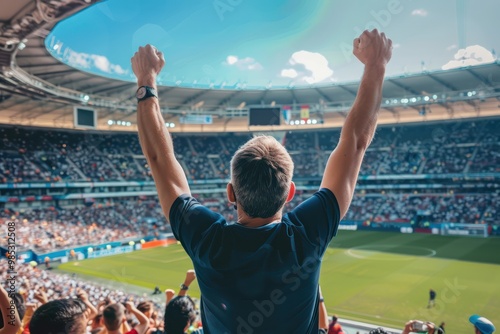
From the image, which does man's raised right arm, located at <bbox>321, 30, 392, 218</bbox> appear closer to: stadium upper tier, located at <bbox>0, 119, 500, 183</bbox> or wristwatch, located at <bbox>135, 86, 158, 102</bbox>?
wristwatch, located at <bbox>135, 86, 158, 102</bbox>

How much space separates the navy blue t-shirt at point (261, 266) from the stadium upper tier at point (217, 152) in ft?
146

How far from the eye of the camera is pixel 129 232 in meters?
42.1

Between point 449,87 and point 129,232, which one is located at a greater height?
point 449,87

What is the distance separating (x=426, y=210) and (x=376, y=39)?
160 feet

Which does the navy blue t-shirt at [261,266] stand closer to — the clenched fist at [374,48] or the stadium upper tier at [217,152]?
the clenched fist at [374,48]

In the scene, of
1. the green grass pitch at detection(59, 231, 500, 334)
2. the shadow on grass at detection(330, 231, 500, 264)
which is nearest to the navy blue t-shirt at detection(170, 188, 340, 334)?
the green grass pitch at detection(59, 231, 500, 334)

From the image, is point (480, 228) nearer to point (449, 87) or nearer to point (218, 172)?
point (449, 87)

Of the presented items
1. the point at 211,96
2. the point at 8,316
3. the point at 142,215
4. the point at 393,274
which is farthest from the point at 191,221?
the point at 142,215

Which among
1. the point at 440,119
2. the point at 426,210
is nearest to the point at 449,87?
the point at 440,119

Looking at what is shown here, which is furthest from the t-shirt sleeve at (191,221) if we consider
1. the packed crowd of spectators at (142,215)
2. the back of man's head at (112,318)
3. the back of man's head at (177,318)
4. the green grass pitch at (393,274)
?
the packed crowd of spectators at (142,215)

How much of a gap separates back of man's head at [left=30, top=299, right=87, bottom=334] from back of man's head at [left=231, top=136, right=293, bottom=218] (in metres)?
1.58

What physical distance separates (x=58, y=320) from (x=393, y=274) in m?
26.6

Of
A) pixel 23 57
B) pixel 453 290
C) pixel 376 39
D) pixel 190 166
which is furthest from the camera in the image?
pixel 190 166

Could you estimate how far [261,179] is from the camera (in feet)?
5.71
